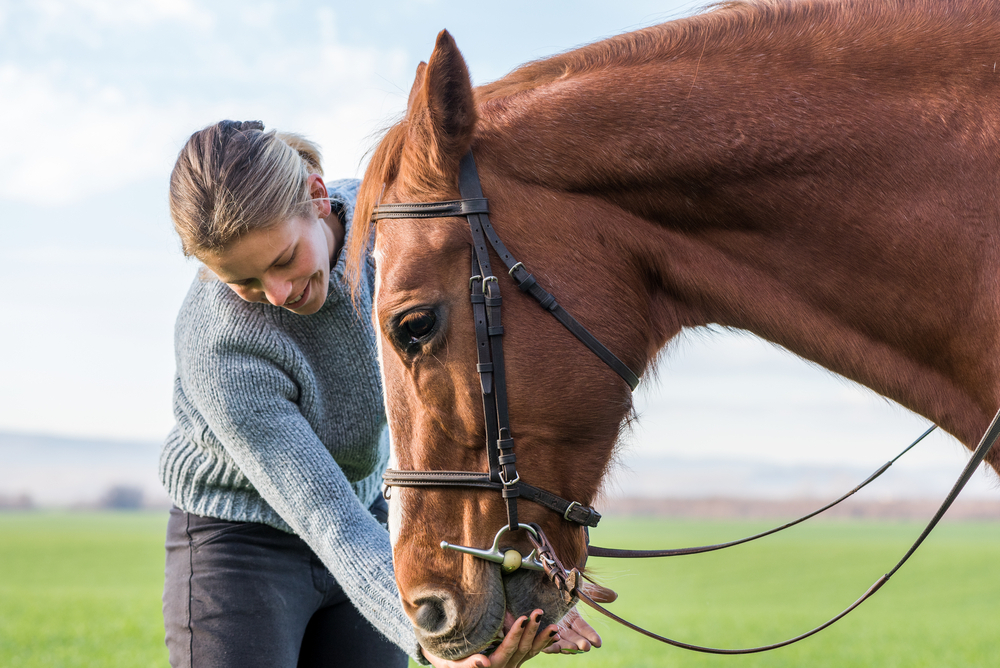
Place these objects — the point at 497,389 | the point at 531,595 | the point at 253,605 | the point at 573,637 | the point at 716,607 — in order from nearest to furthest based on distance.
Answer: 1. the point at 497,389
2. the point at 531,595
3. the point at 573,637
4. the point at 253,605
5. the point at 716,607

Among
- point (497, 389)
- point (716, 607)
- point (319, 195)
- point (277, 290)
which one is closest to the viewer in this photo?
point (497, 389)

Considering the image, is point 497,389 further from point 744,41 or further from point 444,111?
point 744,41

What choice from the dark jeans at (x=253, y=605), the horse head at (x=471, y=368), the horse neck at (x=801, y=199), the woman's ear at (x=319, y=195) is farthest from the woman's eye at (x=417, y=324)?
the dark jeans at (x=253, y=605)

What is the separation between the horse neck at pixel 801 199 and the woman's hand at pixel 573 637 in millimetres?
796

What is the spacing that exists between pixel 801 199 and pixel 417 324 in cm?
93

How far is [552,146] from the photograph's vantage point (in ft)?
6.25

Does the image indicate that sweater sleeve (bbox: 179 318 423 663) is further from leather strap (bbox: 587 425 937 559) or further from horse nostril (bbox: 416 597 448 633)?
leather strap (bbox: 587 425 937 559)

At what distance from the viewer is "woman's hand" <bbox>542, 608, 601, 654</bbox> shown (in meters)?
2.06

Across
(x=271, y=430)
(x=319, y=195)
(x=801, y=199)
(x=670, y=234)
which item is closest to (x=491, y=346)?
(x=670, y=234)

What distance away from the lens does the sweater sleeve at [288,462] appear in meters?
2.20

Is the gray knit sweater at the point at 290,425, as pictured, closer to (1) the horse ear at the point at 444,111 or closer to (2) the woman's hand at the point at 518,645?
(2) the woman's hand at the point at 518,645

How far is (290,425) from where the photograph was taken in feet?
7.95

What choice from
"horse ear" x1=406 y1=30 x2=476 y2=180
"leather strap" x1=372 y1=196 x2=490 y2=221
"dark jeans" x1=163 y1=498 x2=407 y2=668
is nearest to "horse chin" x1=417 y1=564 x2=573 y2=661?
"dark jeans" x1=163 y1=498 x2=407 y2=668

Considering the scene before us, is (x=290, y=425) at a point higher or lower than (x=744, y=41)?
lower
